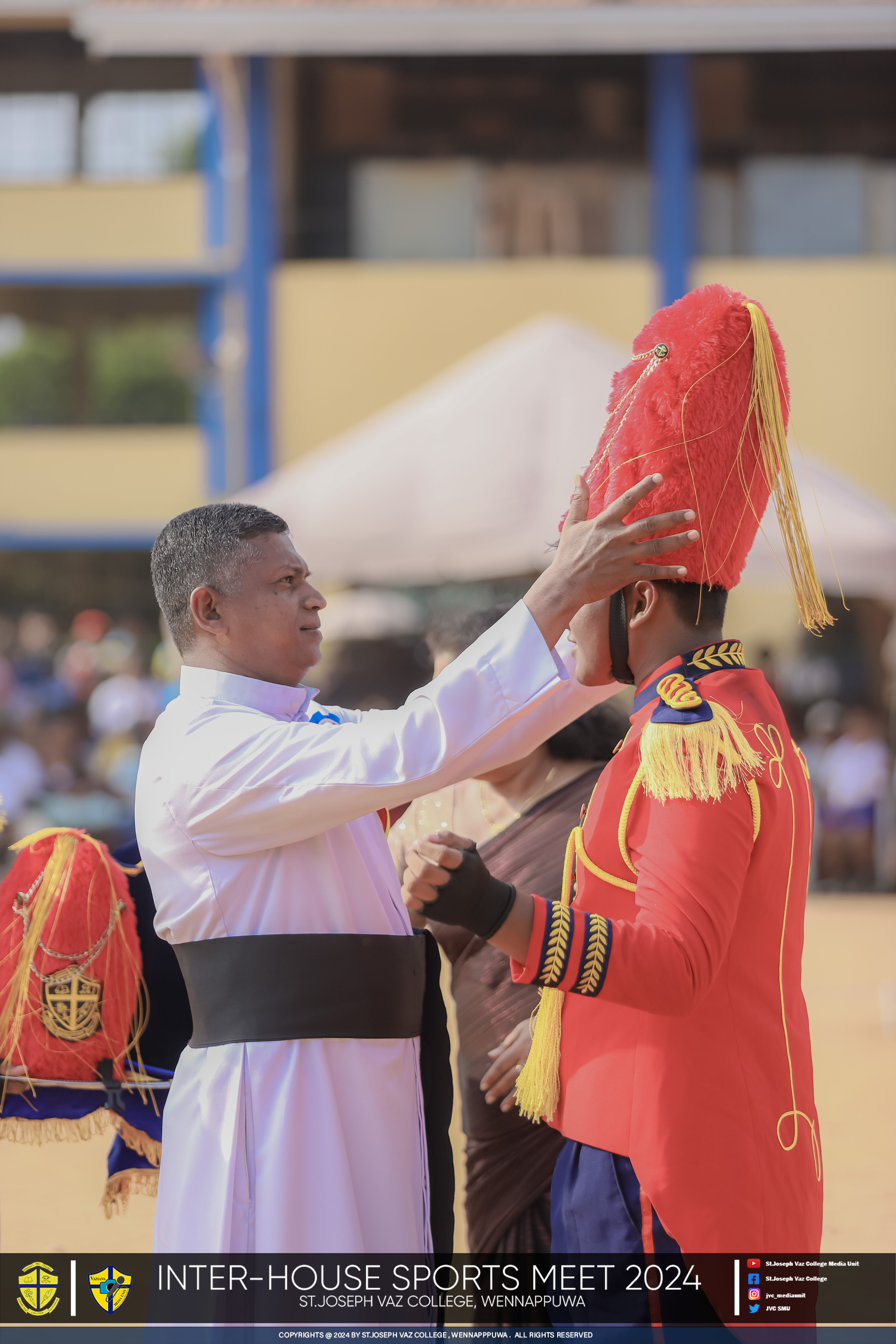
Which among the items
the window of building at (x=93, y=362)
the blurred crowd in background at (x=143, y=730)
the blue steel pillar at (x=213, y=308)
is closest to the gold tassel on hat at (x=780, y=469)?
the blurred crowd in background at (x=143, y=730)

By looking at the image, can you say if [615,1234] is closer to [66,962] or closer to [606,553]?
[606,553]

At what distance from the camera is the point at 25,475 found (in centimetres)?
1525

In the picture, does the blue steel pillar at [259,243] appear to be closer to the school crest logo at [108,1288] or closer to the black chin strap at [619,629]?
the school crest logo at [108,1288]

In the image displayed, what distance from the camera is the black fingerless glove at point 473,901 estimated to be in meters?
1.79

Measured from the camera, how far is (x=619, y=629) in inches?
82.2

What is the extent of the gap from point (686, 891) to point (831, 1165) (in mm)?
3876

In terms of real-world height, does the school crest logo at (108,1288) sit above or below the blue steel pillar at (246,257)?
below

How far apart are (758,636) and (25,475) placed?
332 inches

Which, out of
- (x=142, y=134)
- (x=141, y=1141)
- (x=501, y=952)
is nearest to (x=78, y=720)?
(x=142, y=134)

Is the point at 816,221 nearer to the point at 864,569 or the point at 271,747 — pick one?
the point at 864,569

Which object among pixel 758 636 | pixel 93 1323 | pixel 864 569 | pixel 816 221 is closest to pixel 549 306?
pixel 816 221

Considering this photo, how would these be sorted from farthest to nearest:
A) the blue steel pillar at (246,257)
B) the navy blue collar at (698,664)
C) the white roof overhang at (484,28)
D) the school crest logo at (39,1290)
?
the blue steel pillar at (246,257) → the white roof overhang at (484,28) → the school crest logo at (39,1290) → the navy blue collar at (698,664)

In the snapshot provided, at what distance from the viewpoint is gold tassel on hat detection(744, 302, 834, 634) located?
6.65 ft

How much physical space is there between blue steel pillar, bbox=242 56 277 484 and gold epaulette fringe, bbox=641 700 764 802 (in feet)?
39.3
